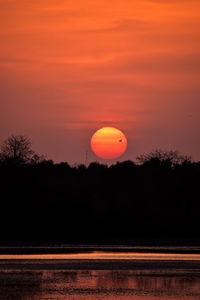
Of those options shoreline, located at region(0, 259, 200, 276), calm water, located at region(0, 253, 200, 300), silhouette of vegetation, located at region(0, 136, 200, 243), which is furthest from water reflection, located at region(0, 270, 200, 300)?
silhouette of vegetation, located at region(0, 136, 200, 243)

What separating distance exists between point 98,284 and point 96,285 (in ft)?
0.74

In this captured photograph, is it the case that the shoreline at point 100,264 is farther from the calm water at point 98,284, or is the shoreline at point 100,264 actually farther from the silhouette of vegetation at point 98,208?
the silhouette of vegetation at point 98,208

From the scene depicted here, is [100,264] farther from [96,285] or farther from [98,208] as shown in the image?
[98,208]

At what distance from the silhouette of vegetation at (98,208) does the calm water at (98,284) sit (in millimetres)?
17533

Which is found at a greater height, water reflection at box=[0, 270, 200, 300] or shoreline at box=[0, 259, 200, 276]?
shoreline at box=[0, 259, 200, 276]

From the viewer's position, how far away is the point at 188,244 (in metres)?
40.9

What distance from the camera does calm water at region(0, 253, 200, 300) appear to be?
21203 mm

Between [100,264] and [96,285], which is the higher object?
[100,264]

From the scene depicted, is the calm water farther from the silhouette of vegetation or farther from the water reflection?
the silhouette of vegetation

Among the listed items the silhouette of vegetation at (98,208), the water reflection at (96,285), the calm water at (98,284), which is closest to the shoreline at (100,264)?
the calm water at (98,284)

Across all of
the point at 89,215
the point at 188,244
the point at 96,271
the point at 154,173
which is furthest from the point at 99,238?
the point at 154,173

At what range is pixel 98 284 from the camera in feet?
77.1

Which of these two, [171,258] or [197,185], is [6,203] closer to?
[197,185]

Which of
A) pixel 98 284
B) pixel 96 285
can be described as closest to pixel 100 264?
pixel 98 284
